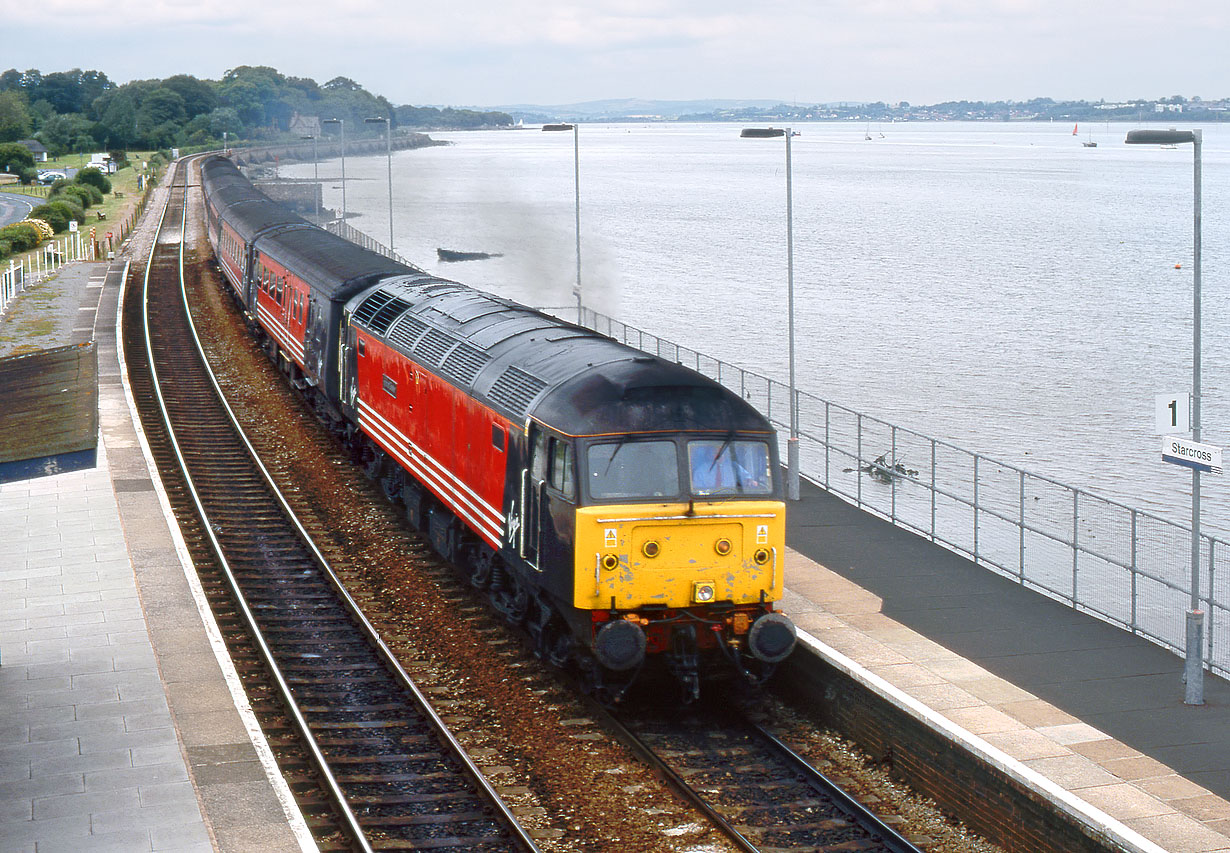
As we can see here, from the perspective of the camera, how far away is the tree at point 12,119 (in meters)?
159

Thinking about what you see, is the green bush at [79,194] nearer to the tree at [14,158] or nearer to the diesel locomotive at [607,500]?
the tree at [14,158]

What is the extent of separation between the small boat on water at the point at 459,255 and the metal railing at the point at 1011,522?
4644 centimetres

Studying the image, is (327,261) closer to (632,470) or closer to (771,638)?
(632,470)

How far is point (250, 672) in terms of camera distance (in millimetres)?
15578

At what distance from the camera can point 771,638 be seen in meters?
13.8

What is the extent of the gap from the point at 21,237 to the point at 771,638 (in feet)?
198

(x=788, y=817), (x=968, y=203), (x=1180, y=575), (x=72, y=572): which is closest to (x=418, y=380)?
(x=72, y=572)

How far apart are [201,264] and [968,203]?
95.8 meters

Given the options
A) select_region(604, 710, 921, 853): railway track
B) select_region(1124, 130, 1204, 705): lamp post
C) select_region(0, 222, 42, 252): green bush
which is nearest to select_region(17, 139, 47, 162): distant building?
select_region(0, 222, 42, 252): green bush

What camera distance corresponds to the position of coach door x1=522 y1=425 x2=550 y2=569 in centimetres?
1438

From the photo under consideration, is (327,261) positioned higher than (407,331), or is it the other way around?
(327,261)

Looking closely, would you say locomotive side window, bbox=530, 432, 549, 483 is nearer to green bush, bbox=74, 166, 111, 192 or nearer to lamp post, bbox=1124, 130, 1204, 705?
lamp post, bbox=1124, 130, 1204, 705

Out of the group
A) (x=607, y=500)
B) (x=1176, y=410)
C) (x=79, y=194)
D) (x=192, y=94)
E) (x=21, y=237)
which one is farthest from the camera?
(x=192, y=94)

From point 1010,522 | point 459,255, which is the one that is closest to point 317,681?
point 1010,522
